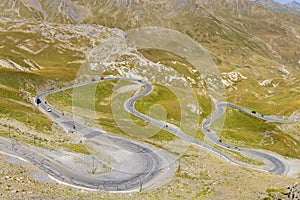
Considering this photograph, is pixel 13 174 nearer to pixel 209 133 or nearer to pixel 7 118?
pixel 7 118

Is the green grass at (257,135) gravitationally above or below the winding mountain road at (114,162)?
above

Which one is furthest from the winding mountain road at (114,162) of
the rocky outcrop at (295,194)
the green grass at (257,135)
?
the green grass at (257,135)

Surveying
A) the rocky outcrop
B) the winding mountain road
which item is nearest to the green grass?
the winding mountain road

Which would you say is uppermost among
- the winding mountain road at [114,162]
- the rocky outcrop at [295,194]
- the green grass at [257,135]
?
the green grass at [257,135]

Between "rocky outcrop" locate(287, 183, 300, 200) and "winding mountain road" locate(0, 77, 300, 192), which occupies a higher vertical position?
"rocky outcrop" locate(287, 183, 300, 200)

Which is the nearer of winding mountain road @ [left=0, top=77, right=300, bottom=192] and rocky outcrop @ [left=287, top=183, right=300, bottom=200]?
rocky outcrop @ [left=287, top=183, right=300, bottom=200]

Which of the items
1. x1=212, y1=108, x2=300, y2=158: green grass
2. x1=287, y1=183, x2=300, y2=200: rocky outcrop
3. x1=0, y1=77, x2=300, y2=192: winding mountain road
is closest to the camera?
x1=287, y1=183, x2=300, y2=200: rocky outcrop

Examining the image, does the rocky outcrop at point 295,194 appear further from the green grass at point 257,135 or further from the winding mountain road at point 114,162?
the green grass at point 257,135

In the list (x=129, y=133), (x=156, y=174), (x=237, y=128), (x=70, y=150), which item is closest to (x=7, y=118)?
(x=70, y=150)

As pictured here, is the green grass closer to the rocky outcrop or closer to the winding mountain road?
the winding mountain road

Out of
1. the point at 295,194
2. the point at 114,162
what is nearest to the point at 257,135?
the point at 114,162

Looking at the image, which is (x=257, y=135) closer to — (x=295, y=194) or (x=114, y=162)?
(x=114, y=162)
